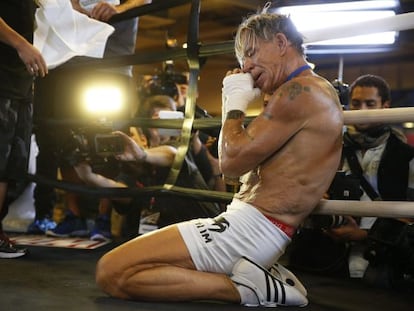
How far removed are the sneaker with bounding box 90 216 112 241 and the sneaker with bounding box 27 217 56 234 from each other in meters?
0.24

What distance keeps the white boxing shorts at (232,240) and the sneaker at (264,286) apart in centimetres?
4

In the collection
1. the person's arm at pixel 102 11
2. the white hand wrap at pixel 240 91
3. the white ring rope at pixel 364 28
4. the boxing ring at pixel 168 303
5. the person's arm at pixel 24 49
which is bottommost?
the boxing ring at pixel 168 303

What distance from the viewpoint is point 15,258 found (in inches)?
81.5

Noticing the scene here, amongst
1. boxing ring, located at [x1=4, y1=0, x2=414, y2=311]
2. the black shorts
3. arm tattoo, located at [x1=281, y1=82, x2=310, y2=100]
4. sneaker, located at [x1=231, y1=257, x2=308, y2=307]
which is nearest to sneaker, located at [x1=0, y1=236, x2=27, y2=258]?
boxing ring, located at [x1=4, y1=0, x2=414, y2=311]

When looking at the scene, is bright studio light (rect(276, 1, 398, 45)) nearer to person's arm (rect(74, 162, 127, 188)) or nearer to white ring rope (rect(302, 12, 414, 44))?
white ring rope (rect(302, 12, 414, 44))

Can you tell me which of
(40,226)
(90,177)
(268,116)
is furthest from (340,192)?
(40,226)

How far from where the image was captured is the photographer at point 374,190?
194 cm

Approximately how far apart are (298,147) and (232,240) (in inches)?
12.6

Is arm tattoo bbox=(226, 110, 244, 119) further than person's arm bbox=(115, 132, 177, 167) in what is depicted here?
No

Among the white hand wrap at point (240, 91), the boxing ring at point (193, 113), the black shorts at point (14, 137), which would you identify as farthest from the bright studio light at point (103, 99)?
the white hand wrap at point (240, 91)

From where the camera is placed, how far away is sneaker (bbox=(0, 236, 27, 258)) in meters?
2.07

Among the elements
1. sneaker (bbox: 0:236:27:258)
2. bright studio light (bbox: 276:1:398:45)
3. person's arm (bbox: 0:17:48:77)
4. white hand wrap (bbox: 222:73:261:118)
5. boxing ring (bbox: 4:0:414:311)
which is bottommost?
sneaker (bbox: 0:236:27:258)

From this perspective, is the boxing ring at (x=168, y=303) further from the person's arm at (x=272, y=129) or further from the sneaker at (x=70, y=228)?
the sneaker at (x=70, y=228)

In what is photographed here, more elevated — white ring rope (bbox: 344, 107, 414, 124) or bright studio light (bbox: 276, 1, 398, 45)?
bright studio light (bbox: 276, 1, 398, 45)
